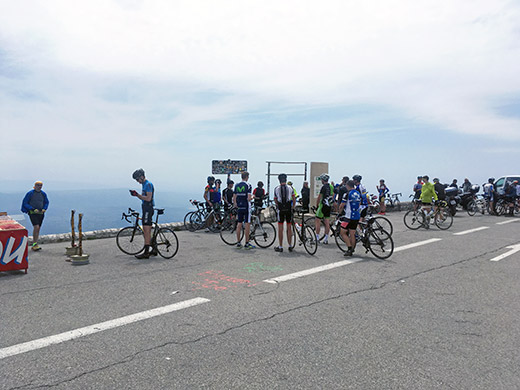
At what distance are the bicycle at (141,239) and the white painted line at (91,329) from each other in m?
3.98

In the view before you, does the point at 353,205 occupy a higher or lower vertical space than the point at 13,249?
higher

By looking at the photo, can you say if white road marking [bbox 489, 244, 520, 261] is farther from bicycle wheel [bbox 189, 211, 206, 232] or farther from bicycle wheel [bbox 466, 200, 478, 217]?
bicycle wheel [bbox 466, 200, 478, 217]

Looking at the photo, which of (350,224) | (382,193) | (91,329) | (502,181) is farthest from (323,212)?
(502,181)

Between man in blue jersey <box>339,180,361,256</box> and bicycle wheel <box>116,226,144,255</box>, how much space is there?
5095mm

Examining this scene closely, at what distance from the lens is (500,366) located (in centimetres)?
418

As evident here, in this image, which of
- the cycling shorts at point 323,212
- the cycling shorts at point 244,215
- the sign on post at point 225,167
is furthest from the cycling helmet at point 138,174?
the sign on post at point 225,167

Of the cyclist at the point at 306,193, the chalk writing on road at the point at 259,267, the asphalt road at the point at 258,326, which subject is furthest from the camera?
the cyclist at the point at 306,193

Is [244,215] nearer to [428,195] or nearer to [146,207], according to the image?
[146,207]

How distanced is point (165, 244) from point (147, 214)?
888 millimetres

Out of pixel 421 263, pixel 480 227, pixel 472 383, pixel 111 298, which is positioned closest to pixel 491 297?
pixel 421 263

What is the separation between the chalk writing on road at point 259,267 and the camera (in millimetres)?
8602

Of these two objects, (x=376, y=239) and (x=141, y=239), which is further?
(x=141, y=239)

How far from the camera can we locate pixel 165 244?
10.1 m

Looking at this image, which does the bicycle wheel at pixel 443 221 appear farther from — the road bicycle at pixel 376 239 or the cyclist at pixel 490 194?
the cyclist at pixel 490 194
